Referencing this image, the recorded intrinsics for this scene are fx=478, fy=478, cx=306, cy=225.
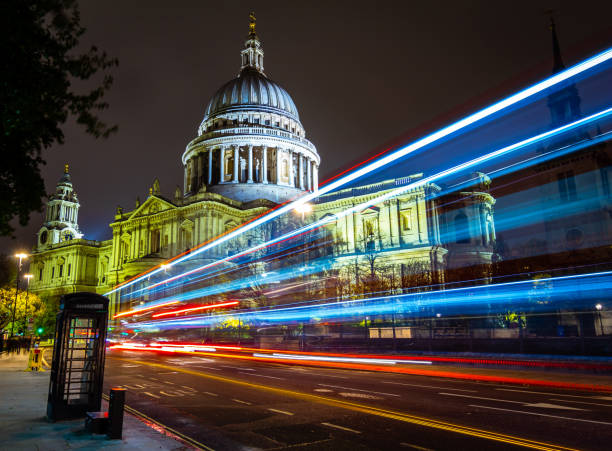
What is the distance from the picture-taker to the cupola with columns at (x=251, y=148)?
89.1 meters

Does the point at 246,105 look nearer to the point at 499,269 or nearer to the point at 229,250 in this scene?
the point at 229,250

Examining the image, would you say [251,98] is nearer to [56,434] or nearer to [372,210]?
[372,210]

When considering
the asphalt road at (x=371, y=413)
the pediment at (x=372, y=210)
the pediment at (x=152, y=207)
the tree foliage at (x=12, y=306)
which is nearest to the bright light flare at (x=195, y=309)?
the tree foliage at (x=12, y=306)

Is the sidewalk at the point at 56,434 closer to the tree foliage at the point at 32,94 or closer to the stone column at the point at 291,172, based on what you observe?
the tree foliage at the point at 32,94

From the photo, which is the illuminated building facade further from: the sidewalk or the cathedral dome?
the sidewalk

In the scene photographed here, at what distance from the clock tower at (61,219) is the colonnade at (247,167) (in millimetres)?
37860

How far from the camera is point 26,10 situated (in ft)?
29.7

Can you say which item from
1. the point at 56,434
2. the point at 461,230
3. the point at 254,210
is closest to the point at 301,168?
the point at 254,210

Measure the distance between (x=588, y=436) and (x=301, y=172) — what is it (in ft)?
285

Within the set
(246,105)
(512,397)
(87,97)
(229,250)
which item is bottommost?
(512,397)

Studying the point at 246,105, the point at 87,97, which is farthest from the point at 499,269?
the point at 246,105

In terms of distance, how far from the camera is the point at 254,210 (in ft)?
243

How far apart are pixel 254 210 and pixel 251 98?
115 feet

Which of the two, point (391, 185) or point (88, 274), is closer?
point (391, 185)
